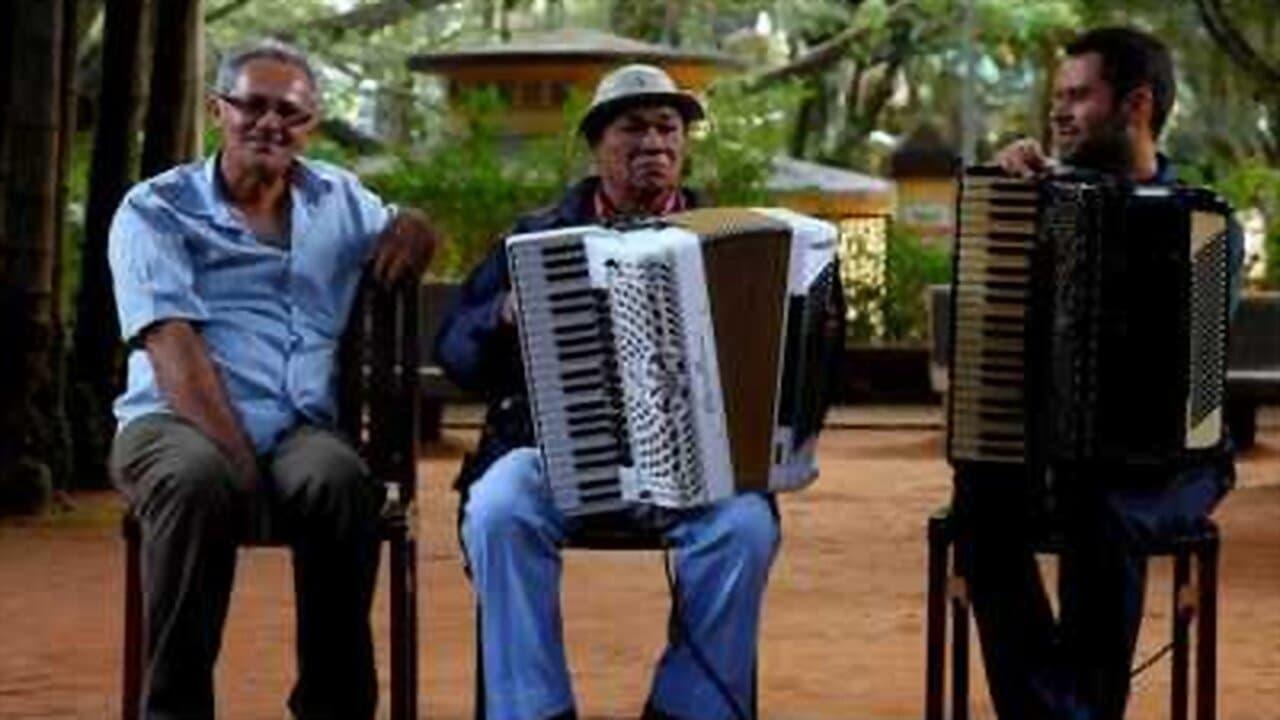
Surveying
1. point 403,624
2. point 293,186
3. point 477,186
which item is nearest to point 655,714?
point 403,624

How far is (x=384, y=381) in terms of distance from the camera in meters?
6.69

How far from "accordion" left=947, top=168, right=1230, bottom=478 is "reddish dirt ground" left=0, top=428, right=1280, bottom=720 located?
58.1 inches

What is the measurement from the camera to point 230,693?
7949 millimetres

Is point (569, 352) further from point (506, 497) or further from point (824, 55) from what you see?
point (824, 55)

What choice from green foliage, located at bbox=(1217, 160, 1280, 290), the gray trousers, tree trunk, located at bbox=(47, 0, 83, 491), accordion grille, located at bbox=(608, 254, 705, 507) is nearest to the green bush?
green foliage, located at bbox=(1217, 160, 1280, 290)

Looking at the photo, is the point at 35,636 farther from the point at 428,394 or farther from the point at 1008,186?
the point at 428,394

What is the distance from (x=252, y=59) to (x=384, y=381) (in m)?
0.70

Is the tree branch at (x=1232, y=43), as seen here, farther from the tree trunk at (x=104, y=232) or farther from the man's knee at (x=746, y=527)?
the man's knee at (x=746, y=527)

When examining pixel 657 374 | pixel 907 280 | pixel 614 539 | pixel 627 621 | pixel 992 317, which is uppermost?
pixel 992 317

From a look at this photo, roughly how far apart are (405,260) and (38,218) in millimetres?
6767

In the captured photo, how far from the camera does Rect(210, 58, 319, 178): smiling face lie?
6.59 meters

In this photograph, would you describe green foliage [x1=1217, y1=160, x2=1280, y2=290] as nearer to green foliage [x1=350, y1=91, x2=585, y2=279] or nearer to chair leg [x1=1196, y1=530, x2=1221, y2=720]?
green foliage [x1=350, y1=91, x2=585, y2=279]

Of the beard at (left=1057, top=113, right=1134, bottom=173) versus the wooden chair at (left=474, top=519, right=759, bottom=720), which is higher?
the beard at (left=1057, top=113, right=1134, bottom=173)

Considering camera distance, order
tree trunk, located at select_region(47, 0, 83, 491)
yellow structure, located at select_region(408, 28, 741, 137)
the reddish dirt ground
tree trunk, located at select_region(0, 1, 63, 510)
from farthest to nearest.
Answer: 1. yellow structure, located at select_region(408, 28, 741, 137)
2. tree trunk, located at select_region(47, 0, 83, 491)
3. tree trunk, located at select_region(0, 1, 63, 510)
4. the reddish dirt ground
